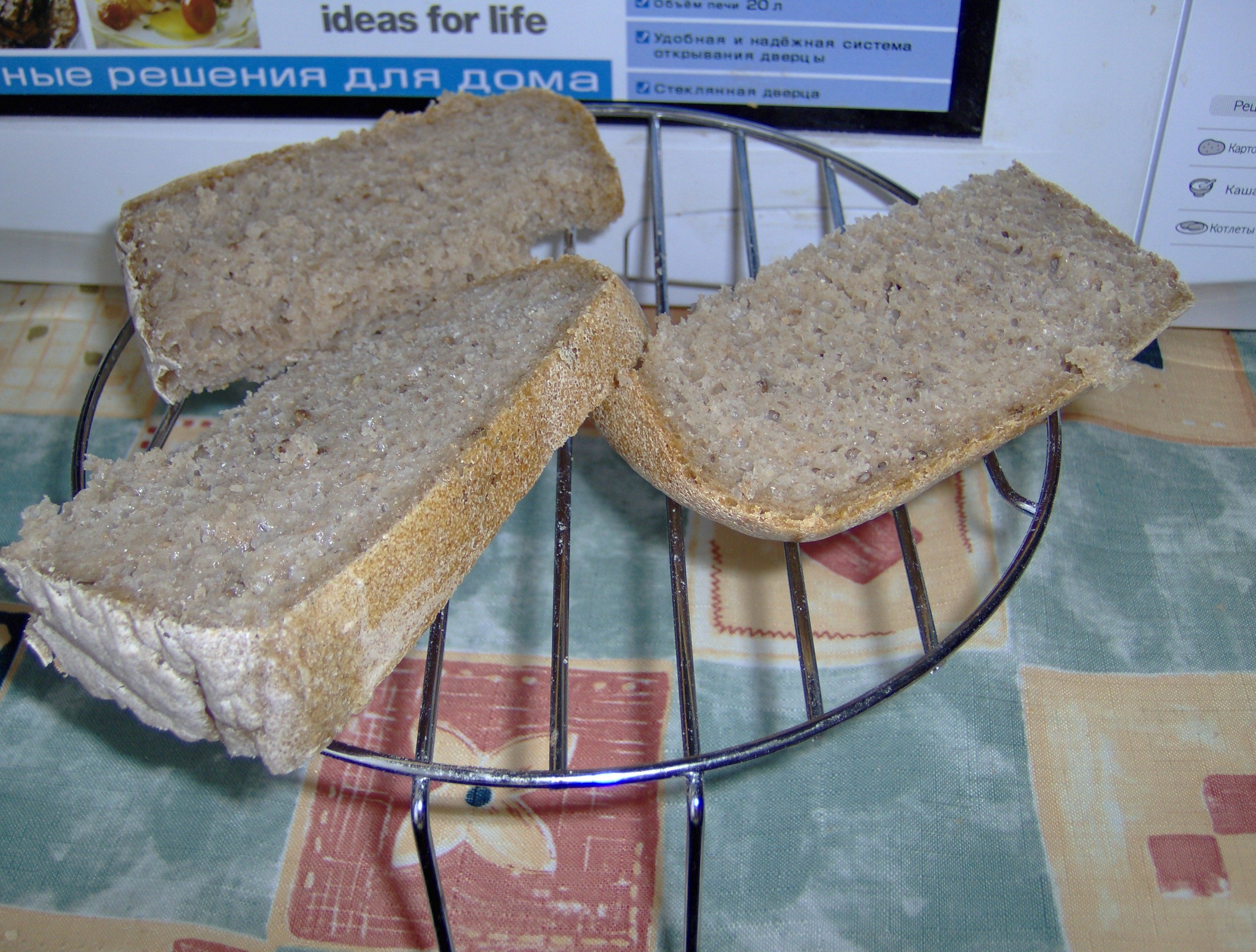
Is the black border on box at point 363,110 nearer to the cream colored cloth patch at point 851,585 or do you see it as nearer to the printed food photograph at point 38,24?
the printed food photograph at point 38,24

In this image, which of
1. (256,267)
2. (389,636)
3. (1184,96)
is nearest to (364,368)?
(256,267)

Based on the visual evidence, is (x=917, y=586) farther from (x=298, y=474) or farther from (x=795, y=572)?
(x=298, y=474)

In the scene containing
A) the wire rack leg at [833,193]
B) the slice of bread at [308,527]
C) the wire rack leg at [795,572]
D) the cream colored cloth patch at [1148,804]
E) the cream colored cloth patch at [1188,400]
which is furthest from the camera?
the cream colored cloth patch at [1188,400]

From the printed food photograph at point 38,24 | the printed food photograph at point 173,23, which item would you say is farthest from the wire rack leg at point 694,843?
the printed food photograph at point 38,24

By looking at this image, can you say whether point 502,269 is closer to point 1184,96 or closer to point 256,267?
point 256,267

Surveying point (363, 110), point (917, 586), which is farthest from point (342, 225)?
point (917, 586)

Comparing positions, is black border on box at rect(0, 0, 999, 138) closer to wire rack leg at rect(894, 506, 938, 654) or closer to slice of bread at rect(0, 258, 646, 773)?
slice of bread at rect(0, 258, 646, 773)
